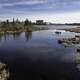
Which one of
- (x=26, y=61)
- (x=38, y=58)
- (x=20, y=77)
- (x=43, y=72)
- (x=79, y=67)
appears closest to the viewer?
(x=20, y=77)

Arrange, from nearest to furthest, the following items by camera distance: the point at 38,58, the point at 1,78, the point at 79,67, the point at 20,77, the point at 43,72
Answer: the point at 1,78 → the point at 20,77 → the point at 43,72 → the point at 79,67 → the point at 38,58

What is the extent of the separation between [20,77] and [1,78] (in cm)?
462

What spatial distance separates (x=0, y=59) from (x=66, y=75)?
66.8ft

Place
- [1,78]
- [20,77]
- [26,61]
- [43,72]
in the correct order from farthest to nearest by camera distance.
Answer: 1. [26,61]
2. [43,72]
3. [20,77]
4. [1,78]

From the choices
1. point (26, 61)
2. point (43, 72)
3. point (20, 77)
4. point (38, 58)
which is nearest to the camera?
point (20, 77)

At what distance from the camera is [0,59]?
53938 millimetres

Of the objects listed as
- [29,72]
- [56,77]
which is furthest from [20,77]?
[56,77]

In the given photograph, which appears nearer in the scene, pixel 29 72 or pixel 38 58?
pixel 29 72

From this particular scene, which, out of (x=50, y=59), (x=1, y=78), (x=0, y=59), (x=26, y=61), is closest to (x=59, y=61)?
(x=50, y=59)

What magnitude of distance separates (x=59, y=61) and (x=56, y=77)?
13160mm

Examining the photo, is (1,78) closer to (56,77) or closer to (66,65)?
(56,77)

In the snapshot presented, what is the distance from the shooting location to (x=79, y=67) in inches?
1841

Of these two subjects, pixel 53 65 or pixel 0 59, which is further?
pixel 0 59

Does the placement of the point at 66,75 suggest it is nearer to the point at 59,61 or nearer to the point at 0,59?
the point at 59,61
